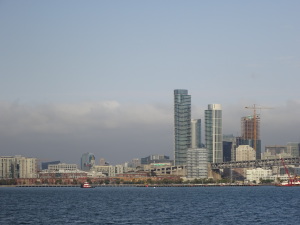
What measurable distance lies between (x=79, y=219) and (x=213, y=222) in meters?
17.4

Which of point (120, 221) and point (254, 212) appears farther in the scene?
point (254, 212)

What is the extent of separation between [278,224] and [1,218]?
3591 cm

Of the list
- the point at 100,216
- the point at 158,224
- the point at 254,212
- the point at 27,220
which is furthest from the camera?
the point at 254,212

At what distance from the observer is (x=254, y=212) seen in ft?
363

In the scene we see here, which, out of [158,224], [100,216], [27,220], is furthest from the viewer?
[100,216]

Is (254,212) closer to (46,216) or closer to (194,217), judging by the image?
(194,217)

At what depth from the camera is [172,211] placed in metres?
112

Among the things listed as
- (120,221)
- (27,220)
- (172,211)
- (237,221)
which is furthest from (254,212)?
(27,220)

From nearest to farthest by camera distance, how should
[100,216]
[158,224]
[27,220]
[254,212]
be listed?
[158,224], [27,220], [100,216], [254,212]

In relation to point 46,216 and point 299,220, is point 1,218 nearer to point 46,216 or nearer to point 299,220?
point 46,216

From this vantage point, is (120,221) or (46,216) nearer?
(120,221)

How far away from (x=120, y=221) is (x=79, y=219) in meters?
6.10

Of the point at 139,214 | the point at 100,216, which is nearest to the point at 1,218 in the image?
the point at 100,216

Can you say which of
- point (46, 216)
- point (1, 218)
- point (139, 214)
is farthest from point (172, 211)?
point (1, 218)
